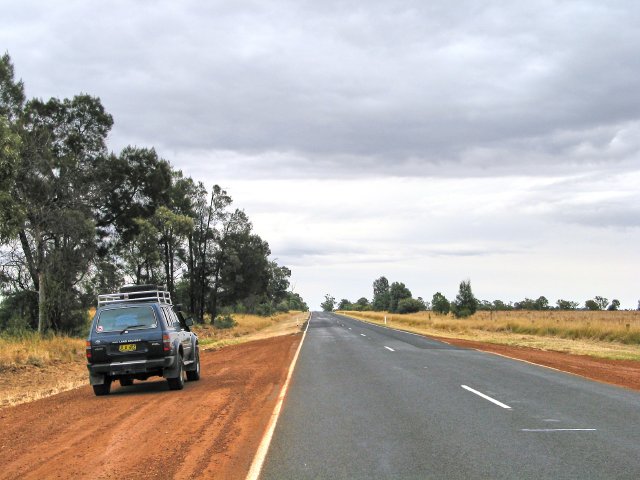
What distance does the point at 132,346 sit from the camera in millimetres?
13289

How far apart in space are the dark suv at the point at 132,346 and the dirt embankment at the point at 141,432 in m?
0.46

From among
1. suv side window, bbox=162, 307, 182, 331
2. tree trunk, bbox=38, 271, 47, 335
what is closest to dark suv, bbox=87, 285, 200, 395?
suv side window, bbox=162, 307, 182, 331

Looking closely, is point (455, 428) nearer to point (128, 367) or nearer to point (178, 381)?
point (178, 381)

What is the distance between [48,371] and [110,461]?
45.7 feet

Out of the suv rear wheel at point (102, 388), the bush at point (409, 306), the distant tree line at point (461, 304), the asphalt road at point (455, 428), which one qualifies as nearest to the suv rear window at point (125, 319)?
the suv rear wheel at point (102, 388)

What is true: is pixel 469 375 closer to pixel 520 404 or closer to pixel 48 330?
pixel 520 404

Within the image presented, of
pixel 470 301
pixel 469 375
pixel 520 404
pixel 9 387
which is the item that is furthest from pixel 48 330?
pixel 470 301

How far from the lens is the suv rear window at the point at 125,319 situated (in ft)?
44.4

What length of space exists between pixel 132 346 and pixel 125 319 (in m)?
0.69

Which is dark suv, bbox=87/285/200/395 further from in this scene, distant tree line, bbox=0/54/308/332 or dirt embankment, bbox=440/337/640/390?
dirt embankment, bbox=440/337/640/390

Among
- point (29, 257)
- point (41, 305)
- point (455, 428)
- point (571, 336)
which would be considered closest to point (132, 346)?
point (455, 428)

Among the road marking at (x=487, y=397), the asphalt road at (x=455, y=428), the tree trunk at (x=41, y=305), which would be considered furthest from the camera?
the tree trunk at (x=41, y=305)

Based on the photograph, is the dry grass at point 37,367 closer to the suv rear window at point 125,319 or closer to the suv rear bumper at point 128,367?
the suv rear bumper at point 128,367

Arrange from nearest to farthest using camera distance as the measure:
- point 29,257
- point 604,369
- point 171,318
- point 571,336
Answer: point 171,318 → point 604,369 → point 29,257 → point 571,336
